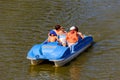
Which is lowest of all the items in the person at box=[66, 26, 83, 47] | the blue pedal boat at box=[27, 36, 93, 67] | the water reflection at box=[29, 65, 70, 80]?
the water reflection at box=[29, 65, 70, 80]

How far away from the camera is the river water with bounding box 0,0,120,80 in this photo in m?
15.6

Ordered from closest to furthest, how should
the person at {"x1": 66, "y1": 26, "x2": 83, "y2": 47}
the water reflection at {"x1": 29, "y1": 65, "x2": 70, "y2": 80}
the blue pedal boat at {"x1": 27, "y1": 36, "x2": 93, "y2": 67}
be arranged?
1. the water reflection at {"x1": 29, "y1": 65, "x2": 70, "y2": 80}
2. the blue pedal boat at {"x1": 27, "y1": 36, "x2": 93, "y2": 67}
3. the person at {"x1": 66, "y1": 26, "x2": 83, "y2": 47}

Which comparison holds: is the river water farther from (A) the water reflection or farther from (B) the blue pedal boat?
(B) the blue pedal boat

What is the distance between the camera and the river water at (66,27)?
15617mm

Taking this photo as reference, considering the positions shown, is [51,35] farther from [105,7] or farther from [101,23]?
[105,7]

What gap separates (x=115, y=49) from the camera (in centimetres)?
1831

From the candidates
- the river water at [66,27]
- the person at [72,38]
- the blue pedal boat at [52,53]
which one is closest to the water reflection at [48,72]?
the river water at [66,27]

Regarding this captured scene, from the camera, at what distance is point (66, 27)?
22.4 m

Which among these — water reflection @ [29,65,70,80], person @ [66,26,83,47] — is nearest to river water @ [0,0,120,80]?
water reflection @ [29,65,70,80]

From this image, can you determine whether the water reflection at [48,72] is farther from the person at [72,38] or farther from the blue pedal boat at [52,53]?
the person at [72,38]

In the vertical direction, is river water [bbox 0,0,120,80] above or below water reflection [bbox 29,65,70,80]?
above

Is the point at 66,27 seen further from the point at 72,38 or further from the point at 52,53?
Answer: the point at 52,53

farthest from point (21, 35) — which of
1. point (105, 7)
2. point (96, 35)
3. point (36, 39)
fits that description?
point (105, 7)

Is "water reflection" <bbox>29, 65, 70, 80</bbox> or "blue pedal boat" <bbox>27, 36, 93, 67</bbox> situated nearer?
"water reflection" <bbox>29, 65, 70, 80</bbox>
